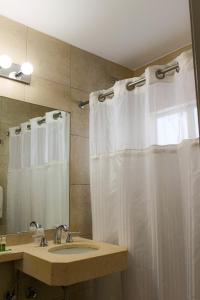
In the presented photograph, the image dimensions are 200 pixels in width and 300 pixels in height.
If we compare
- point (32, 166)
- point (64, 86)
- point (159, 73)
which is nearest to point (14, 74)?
point (64, 86)

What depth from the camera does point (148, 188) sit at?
1676mm

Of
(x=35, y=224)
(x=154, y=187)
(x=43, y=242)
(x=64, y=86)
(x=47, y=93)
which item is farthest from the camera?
(x=64, y=86)

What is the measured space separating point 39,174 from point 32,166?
9 cm

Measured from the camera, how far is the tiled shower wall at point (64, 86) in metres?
1.96

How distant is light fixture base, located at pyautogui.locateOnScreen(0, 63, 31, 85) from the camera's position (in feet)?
6.19

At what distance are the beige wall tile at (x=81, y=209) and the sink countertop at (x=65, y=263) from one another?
424 millimetres

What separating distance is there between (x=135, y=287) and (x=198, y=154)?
958 millimetres

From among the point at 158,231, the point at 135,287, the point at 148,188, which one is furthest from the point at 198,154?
the point at 135,287

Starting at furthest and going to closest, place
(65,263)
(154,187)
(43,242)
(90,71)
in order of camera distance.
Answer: (90,71), (43,242), (154,187), (65,263)

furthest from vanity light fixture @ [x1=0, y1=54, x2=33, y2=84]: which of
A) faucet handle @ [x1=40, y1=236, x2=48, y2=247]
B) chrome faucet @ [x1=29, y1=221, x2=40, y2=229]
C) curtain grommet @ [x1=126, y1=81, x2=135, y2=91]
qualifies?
faucet handle @ [x1=40, y1=236, x2=48, y2=247]

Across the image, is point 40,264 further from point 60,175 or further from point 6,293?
point 60,175

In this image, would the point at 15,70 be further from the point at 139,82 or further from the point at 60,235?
the point at 60,235

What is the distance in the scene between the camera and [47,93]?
212 cm

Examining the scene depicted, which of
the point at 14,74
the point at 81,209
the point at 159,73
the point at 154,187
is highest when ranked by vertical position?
the point at 14,74
